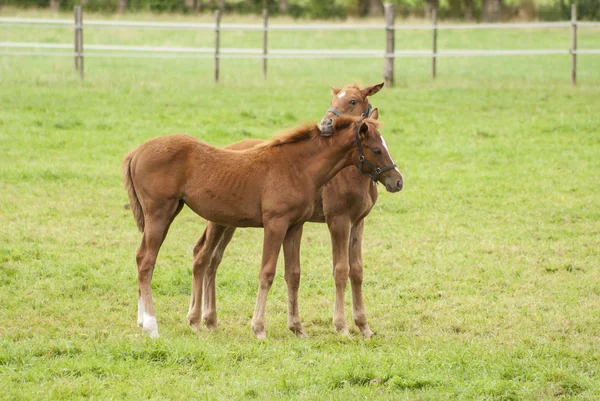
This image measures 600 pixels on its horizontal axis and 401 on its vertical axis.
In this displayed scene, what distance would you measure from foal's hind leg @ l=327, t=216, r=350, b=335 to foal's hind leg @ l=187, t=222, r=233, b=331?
0.93m

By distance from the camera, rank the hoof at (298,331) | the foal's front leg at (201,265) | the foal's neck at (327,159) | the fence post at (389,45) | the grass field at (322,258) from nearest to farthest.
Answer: the grass field at (322,258)
the foal's neck at (327,159)
the hoof at (298,331)
the foal's front leg at (201,265)
the fence post at (389,45)

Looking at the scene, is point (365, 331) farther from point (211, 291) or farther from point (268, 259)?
point (211, 291)

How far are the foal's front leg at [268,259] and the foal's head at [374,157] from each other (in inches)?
29.0

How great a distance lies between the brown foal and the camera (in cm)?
655

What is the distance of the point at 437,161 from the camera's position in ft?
44.3

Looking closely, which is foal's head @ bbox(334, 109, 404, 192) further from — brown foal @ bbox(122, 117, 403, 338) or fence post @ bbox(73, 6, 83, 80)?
fence post @ bbox(73, 6, 83, 80)

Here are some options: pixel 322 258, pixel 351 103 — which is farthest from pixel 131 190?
pixel 322 258

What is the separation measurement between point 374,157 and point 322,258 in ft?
9.59

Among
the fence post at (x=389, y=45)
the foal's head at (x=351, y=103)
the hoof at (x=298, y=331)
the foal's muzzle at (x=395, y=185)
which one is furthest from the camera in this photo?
the fence post at (x=389, y=45)

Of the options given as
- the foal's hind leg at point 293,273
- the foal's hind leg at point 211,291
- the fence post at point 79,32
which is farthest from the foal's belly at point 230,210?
the fence post at point 79,32

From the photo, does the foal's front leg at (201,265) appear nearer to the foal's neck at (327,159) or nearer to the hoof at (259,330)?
the hoof at (259,330)

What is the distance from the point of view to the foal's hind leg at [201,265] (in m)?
7.03

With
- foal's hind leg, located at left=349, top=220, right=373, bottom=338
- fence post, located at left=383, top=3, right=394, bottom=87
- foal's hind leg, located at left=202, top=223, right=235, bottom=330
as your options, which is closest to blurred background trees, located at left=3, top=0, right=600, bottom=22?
fence post, located at left=383, top=3, right=394, bottom=87

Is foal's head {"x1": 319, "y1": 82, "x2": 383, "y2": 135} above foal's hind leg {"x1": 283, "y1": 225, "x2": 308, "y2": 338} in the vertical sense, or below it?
above
